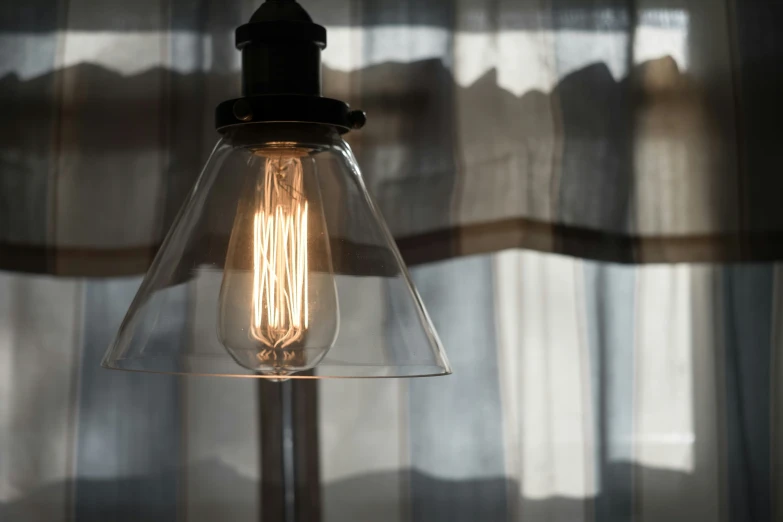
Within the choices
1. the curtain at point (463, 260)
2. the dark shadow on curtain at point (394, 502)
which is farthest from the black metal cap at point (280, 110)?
the dark shadow on curtain at point (394, 502)

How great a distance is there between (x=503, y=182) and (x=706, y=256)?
1.05ft

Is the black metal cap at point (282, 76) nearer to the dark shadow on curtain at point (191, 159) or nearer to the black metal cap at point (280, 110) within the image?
the black metal cap at point (280, 110)

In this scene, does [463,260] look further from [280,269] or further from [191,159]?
[280,269]

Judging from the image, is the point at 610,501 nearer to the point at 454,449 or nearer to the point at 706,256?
the point at 454,449

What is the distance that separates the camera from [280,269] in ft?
1.56

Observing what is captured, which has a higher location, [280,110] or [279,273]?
[280,110]

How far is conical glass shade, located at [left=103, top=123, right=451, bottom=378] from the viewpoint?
46 cm

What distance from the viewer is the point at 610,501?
112 cm

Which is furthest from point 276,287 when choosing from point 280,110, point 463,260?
point 463,260

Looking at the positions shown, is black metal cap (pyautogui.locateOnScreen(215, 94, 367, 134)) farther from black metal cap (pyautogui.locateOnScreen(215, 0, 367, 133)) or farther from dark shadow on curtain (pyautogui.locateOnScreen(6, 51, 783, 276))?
dark shadow on curtain (pyautogui.locateOnScreen(6, 51, 783, 276))

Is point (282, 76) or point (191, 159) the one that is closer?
point (282, 76)

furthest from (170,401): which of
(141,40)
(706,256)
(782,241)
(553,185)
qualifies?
(782,241)

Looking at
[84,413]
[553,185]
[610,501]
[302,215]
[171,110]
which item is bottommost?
[610,501]

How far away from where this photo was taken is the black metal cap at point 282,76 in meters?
0.48
